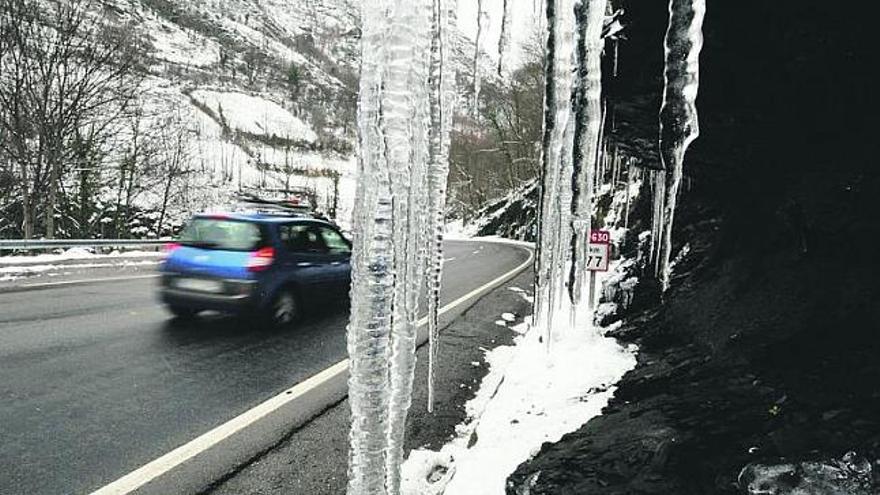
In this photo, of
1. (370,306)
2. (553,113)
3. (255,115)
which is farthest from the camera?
(255,115)

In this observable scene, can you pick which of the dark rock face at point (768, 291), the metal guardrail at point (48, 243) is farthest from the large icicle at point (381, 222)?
the metal guardrail at point (48, 243)

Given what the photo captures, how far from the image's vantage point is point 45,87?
1895cm

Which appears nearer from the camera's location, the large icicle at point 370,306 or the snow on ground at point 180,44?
the large icicle at point 370,306

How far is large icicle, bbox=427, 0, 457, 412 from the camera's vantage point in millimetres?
3143

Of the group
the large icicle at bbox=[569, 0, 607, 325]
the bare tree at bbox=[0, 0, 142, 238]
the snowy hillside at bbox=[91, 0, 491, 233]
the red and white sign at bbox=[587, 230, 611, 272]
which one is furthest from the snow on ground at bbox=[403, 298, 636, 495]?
the snowy hillside at bbox=[91, 0, 491, 233]

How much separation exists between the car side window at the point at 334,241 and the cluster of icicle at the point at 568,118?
4860 millimetres

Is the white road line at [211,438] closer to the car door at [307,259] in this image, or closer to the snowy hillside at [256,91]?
the car door at [307,259]

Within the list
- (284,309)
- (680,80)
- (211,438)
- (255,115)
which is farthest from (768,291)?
(255,115)

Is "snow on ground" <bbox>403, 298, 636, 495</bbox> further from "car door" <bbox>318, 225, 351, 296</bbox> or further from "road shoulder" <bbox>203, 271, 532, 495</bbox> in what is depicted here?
"car door" <bbox>318, 225, 351, 296</bbox>

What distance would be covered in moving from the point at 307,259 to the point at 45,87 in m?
17.1

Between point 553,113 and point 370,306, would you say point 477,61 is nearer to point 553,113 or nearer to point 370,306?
point 553,113

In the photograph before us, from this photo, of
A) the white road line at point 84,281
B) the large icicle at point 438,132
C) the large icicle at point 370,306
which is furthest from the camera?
the white road line at point 84,281

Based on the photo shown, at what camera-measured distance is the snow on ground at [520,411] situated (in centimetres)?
342

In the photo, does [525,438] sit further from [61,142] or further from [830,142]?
[61,142]
